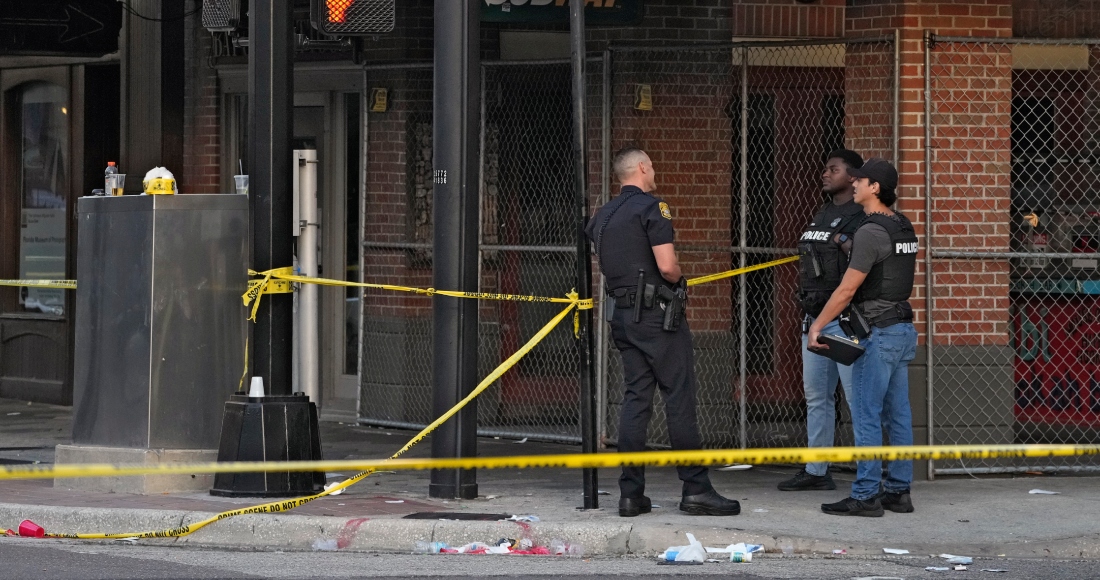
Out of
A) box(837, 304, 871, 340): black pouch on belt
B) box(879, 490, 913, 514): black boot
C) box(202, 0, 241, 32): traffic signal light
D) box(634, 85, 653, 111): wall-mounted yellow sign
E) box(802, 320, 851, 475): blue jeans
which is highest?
box(202, 0, 241, 32): traffic signal light

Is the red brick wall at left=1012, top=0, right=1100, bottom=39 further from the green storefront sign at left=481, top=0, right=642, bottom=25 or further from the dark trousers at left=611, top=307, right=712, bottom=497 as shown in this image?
the dark trousers at left=611, top=307, right=712, bottom=497

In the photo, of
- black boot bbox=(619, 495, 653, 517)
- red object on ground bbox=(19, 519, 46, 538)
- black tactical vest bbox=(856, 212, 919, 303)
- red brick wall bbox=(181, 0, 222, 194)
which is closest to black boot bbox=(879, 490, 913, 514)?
black tactical vest bbox=(856, 212, 919, 303)

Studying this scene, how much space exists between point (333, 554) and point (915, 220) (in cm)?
→ 416

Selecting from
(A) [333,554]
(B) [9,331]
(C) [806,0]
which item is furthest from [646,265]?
(B) [9,331]

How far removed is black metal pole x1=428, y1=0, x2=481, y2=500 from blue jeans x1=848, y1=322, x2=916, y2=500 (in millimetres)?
2128

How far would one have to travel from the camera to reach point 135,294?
8.51m

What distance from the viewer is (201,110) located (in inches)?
496

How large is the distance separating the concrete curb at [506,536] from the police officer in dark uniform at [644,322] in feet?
0.86

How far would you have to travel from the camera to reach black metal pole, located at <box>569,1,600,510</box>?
7770 millimetres

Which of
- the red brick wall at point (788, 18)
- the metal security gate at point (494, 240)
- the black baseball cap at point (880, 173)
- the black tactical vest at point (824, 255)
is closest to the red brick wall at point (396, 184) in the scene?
the metal security gate at point (494, 240)

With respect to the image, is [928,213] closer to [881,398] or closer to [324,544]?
[881,398]

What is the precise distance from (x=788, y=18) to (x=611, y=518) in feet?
15.2

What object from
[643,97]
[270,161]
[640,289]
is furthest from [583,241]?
[643,97]

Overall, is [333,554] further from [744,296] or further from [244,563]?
[744,296]
